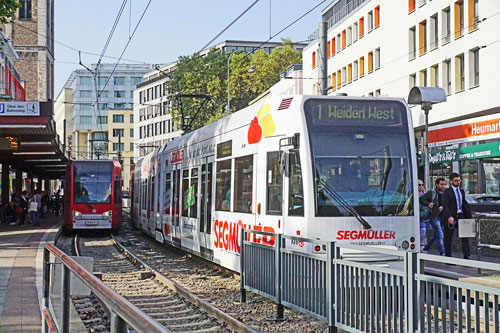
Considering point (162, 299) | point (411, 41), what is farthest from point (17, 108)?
point (411, 41)

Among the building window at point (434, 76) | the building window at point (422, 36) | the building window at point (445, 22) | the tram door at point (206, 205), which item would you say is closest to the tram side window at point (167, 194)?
the tram door at point (206, 205)

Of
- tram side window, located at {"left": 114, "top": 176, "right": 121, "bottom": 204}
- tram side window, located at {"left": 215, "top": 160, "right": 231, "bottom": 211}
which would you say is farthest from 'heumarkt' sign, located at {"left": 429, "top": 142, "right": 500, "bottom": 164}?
tram side window, located at {"left": 114, "top": 176, "right": 121, "bottom": 204}

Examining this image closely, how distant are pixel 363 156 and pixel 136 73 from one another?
12818 centimetres

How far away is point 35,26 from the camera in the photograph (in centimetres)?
8331

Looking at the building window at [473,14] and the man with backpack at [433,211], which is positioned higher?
the building window at [473,14]

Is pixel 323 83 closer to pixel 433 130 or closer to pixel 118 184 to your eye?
pixel 118 184

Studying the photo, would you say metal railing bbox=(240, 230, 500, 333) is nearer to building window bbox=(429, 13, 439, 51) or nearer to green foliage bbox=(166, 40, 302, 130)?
building window bbox=(429, 13, 439, 51)

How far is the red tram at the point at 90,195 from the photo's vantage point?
30.4m

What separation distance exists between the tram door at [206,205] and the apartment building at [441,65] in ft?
36.6

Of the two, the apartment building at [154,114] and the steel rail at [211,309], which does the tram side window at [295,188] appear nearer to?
the steel rail at [211,309]

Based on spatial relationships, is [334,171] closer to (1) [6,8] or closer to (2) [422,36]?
(1) [6,8]

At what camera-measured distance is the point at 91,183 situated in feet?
101

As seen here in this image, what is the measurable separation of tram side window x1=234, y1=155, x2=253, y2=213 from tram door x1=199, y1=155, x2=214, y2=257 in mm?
1948

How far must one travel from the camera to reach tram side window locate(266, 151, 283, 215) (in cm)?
1173
